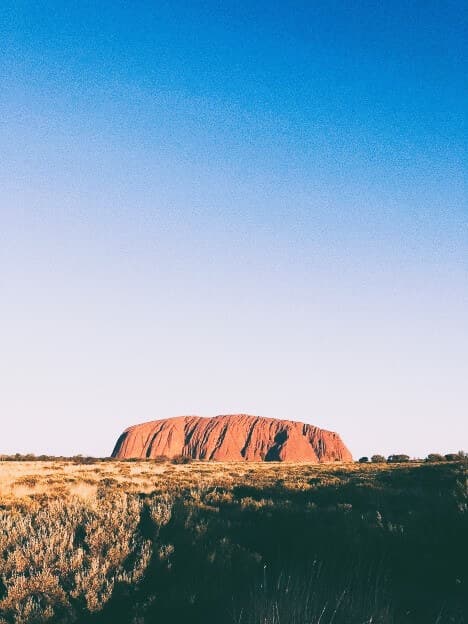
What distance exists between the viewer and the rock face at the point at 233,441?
130000 millimetres

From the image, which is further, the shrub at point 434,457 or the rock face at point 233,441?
the rock face at point 233,441

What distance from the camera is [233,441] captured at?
13538 cm


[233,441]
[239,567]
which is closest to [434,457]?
[239,567]

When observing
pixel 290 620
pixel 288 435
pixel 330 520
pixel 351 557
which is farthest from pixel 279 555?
pixel 288 435

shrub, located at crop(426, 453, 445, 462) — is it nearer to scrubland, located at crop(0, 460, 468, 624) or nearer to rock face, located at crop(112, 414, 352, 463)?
scrubland, located at crop(0, 460, 468, 624)

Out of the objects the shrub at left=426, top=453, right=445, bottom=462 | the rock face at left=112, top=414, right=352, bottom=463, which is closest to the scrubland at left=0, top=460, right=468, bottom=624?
the shrub at left=426, top=453, right=445, bottom=462

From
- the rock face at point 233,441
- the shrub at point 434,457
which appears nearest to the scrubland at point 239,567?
the shrub at point 434,457


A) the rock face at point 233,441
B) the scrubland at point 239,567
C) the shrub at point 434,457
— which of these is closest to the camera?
the scrubland at point 239,567

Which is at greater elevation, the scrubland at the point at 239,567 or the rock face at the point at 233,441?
the scrubland at the point at 239,567

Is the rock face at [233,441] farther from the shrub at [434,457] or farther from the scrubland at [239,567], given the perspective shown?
the scrubland at [239,567]

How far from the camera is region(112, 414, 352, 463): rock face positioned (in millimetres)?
130000

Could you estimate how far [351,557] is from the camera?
6406 mm

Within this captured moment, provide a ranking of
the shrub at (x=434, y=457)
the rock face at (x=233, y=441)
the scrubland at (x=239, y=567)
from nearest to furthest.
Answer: the scrubland at (x=239, y=567) < the shrub at (x=434, y=457) < the rock face at (x=233, y=441)

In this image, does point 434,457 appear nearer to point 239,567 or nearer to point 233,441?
point 239,567
